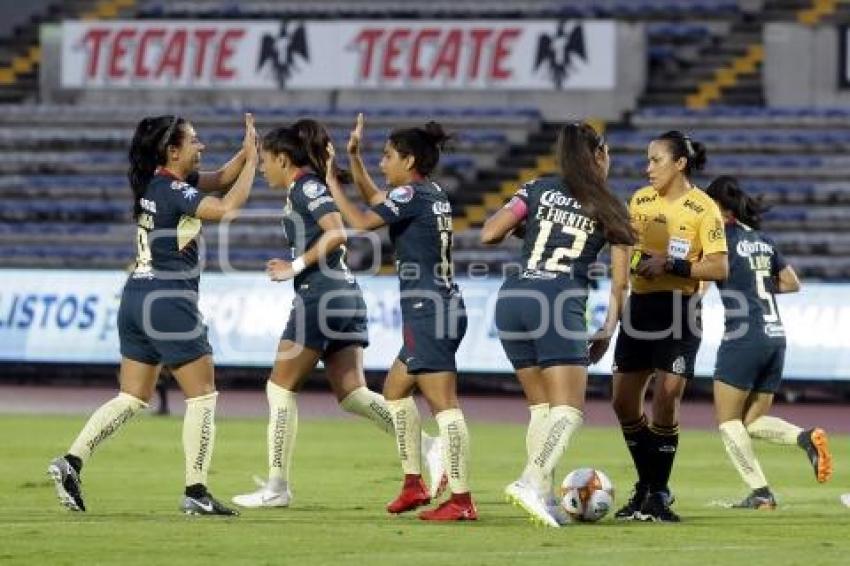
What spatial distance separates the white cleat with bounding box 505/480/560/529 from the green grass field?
0.10 meters

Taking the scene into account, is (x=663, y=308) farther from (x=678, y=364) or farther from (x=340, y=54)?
(x=340, y=54)

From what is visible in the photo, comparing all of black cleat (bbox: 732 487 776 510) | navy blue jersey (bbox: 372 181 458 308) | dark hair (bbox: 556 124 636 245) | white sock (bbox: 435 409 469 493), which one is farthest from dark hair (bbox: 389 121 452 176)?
black cleat (bbox: 732 487 776 510)

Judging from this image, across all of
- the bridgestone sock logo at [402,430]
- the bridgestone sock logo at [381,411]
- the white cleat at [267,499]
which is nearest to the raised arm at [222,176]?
the bridgestone sock logo at [381,411]

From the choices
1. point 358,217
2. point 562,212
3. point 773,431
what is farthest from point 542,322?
point 773,431

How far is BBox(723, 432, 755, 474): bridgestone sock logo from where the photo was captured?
49.5 ft

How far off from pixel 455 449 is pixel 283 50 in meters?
25.6

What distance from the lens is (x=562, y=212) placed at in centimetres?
1310

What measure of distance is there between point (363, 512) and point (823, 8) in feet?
80.6

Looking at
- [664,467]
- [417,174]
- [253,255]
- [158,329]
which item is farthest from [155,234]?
[253,255]

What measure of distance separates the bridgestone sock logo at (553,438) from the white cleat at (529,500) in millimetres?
170

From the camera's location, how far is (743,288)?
15562 mm

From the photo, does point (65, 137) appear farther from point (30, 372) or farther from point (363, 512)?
point (363, 512)

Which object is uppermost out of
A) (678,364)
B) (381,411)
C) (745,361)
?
(678,364)

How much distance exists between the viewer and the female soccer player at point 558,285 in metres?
13.0
